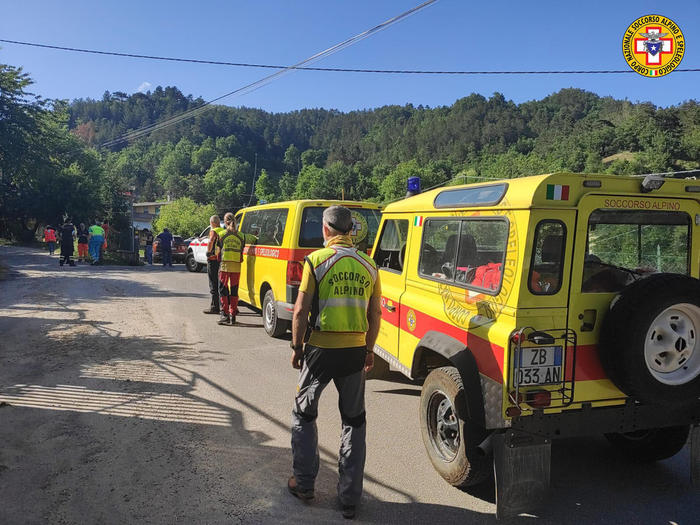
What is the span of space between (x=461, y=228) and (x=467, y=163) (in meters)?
102

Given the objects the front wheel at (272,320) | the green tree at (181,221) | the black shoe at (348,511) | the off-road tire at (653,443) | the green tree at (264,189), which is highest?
the green tree at (264,189)


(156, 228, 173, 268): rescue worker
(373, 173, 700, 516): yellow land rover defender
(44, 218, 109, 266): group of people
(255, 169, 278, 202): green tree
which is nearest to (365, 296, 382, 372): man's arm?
(373, 173, 700, 516): yellow land rover defender

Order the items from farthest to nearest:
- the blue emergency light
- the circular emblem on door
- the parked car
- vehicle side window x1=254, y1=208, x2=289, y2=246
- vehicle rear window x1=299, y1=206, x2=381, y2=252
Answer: the parked car → vehicle side window x1=254, y1=208, x2=289, y2=246 → vehicle rear window x1=299, y1=206, x2=381, y2=252 → the blue emergency light → the circular emblem on door

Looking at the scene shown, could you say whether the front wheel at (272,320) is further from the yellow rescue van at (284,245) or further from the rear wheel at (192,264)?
the rear wheel at (192,264)

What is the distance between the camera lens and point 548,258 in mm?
3209

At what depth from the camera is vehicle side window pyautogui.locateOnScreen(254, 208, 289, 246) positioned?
766 centimetres

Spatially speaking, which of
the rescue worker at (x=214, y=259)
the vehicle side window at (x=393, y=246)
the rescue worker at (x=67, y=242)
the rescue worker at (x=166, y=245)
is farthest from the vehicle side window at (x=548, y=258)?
the rescue worker at (x=166, y=245)

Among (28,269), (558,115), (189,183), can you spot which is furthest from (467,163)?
(28,269)

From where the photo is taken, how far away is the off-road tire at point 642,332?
9.79ft

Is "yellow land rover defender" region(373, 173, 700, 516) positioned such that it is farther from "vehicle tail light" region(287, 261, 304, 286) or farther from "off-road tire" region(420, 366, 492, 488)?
"vehicle tail light" region(287, 261, 304, 286)

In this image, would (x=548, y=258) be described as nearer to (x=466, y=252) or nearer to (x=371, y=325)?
(x=466, y=252)

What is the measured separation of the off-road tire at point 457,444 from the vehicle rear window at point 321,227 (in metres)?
3.80

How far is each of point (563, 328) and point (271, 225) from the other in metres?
5.74

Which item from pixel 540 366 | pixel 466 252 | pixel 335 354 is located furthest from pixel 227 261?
pixel 540 366
